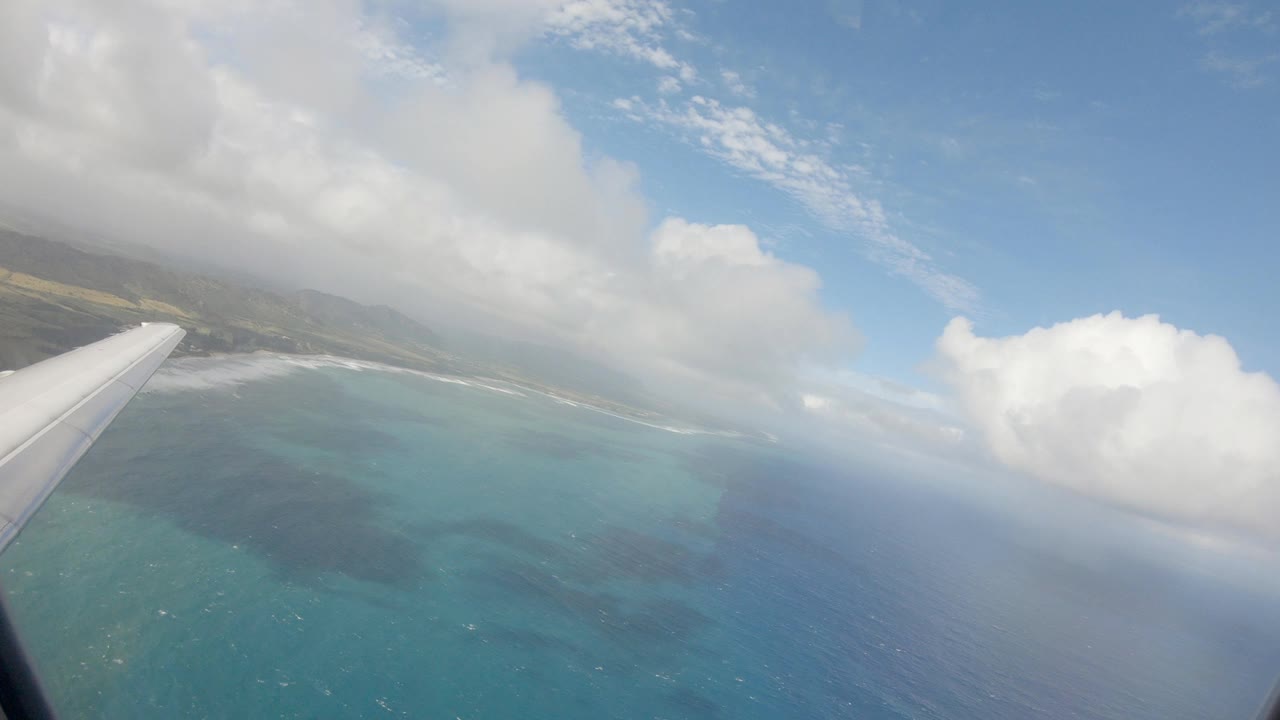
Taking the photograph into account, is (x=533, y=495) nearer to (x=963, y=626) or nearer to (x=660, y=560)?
(x=660, y=560)

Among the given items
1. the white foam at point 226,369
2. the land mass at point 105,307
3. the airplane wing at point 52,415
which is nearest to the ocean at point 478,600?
the white foam at point 226,369

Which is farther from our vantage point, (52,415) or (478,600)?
(478,600)

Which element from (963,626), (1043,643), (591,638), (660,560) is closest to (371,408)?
(660,560)

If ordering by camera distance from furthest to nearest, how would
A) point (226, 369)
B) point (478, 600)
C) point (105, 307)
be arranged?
point (226, 369), point (105, 307), point (478, 600)

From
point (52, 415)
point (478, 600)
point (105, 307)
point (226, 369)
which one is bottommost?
point (478, 600)

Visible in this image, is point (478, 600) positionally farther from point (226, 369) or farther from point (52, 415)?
point (226, 369)

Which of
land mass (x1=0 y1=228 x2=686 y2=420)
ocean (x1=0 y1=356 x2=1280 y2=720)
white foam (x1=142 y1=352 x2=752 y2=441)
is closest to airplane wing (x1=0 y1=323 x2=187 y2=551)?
ocean (x1=0 y1=356 x2=1280 y2=720)

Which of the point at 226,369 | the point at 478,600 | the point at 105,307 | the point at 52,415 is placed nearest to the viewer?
the point at 52,415

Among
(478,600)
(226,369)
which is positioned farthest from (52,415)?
(226,369)
